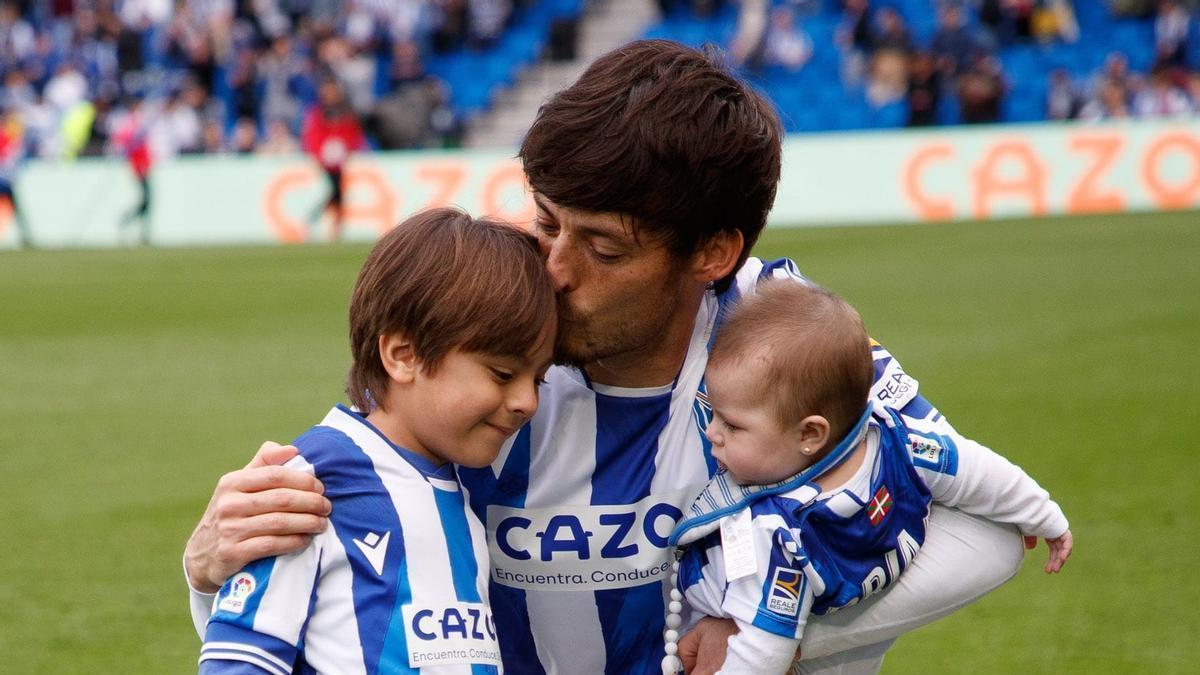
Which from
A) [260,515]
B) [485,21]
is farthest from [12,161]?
[260,515]

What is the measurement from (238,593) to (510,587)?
1.93 feet

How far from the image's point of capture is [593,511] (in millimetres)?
2656

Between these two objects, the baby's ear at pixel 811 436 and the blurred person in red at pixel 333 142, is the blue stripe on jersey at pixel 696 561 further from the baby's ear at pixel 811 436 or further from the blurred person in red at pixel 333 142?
the blurred person in red at pixel 333 142

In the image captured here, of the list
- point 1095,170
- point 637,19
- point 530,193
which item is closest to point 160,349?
point 530,193

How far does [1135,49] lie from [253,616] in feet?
69.9

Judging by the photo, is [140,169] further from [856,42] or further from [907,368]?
[907,368]

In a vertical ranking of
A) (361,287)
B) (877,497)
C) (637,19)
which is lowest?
(637,19)

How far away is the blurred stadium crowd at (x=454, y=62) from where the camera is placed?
20.4m

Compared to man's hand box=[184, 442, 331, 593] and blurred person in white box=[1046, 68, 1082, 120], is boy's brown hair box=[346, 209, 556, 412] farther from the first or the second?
blurred person in white box=[1046, 68, 1082, 120]

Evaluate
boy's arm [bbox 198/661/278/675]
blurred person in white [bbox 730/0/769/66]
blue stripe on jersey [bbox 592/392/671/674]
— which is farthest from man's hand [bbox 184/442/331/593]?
blurred person in white [bbox 730/0/769/66]

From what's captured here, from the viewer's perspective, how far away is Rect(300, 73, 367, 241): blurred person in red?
19.3 metres

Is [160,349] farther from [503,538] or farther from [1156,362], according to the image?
[503,538]

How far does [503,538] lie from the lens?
268 centimetres

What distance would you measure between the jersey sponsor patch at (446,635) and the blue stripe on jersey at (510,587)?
208mm
